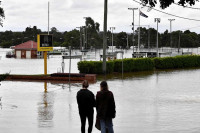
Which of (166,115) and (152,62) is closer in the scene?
(166,115)

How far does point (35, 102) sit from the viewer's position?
2008cm

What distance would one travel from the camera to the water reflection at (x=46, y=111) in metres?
14.4

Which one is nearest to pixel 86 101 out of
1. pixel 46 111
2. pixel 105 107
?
pixel 105 107

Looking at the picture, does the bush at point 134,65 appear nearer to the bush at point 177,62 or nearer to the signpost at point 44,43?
the bush at point 177,62

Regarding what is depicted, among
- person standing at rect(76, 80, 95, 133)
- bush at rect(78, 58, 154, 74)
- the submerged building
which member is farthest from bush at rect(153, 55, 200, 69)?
the submerged building

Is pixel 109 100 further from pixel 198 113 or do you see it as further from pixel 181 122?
pixel 198 113

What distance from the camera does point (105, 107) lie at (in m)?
10.2

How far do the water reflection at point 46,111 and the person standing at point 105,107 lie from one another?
3992 millimetres

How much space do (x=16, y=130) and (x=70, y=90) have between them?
1217 centimetres

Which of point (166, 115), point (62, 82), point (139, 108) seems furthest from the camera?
point (62, 82)

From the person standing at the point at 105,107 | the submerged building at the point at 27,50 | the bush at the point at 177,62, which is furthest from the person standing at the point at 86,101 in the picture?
the submerged building at the point at 27,50

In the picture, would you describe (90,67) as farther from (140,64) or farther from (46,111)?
(46,111)

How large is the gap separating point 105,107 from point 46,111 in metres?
7.38

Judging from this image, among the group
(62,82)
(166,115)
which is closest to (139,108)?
(166,115)
